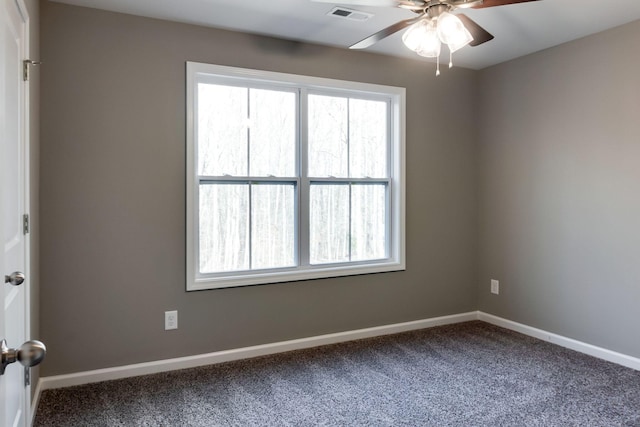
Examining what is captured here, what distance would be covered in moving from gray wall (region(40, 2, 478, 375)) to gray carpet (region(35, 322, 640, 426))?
0.28 metres

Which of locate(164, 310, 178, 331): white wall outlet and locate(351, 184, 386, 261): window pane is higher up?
locate(351, 184, 386, 261): window pane

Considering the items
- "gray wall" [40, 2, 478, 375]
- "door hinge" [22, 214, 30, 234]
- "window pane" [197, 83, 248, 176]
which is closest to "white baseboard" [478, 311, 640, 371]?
"gray wall" [40, 2, 478, 375]

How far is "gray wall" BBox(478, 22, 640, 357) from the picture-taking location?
313cm

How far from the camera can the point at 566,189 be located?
3.52m

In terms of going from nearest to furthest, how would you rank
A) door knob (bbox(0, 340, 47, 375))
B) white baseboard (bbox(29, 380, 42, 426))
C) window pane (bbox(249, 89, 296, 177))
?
door knob (bbox(0, 340, 47, 375))
white baseboard (bbox(29, 380, 42, 426))
window pane (bbox(249, 89, 296, 177))

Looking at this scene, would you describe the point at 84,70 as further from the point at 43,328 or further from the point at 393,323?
the point at 393,323

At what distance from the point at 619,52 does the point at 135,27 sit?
3415 millimetres

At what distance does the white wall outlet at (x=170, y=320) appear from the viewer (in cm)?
306

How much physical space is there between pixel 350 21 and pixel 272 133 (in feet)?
3.31

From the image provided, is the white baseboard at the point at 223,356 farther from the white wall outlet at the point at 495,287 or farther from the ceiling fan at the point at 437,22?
the ceiling fan at the point at 437,22

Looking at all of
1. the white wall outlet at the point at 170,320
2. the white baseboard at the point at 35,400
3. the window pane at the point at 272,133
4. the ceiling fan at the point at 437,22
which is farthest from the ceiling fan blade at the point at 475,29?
the white baseboard at the point at 35,400

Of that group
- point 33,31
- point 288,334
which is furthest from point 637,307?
point 33,31

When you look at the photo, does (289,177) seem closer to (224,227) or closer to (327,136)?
(327,136)

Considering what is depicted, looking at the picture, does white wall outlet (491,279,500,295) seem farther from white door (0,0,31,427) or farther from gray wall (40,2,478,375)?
white door (0,0,31,427)
